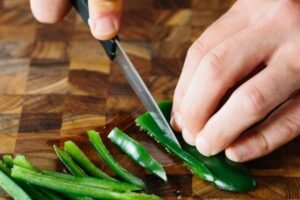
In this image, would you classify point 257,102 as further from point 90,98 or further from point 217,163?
point 90,98

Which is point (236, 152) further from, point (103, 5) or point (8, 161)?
point (8, 161)

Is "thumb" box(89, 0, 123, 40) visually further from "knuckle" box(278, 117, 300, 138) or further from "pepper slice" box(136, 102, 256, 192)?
"knuckle" box(278, 117, 300, 138)

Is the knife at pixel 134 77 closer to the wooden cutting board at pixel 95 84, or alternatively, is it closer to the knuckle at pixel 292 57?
the wooden cutting board at pixel 95 84

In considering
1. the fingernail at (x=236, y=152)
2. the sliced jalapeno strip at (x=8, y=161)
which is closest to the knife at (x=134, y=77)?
the fingernail at (x=236, y=152)

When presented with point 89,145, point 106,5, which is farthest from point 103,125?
point 106,5

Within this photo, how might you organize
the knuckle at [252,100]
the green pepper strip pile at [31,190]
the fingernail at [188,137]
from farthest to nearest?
the fingernail at [188,137], the green pepper strip pile at [31,190], the knuckle at [252,100]

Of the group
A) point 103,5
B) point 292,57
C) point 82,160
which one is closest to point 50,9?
point 103,5

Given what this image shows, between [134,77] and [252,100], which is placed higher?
[252,100]
